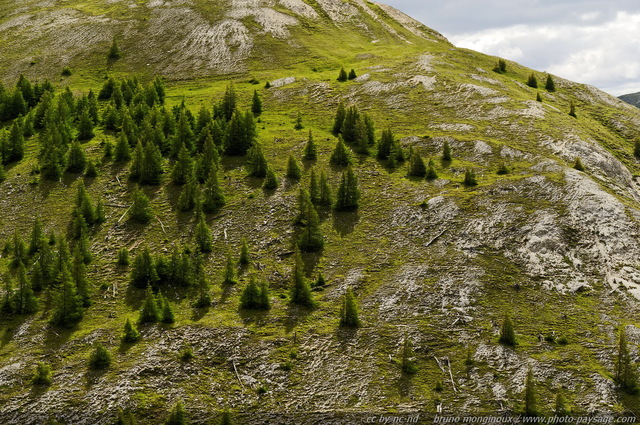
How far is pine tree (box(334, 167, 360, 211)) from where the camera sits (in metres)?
79.9

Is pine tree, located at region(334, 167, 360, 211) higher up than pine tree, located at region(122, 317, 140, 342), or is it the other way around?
pine tree, located at region(334, 167, 360, 211)

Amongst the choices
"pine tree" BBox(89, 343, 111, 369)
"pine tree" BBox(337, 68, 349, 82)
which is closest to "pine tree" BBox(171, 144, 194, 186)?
"pine tree" BBox(89, 343, 111, 369)

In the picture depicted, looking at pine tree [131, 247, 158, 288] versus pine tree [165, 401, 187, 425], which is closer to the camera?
pine tree [165, 401, 187, 425]

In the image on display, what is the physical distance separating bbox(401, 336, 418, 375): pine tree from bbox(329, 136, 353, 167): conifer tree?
41.7m

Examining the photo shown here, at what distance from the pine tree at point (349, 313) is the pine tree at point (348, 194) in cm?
2203

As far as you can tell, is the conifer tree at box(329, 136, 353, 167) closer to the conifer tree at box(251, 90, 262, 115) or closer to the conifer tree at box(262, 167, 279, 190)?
the conifer tree at box(262, 167, 279, 190)

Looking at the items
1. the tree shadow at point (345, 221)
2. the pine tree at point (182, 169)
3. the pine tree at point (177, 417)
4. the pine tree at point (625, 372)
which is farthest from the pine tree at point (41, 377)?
the pine tree at point (625, 372)

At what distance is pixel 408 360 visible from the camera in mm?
54375

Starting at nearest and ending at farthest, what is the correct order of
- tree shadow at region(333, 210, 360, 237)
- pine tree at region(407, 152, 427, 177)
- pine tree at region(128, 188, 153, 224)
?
tree shadow at region(333, 210, 360, 237), pine tree at region(128, 188, 153, 224), pine tree at region(407, 152, 427, 177)

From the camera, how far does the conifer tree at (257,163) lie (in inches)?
3472

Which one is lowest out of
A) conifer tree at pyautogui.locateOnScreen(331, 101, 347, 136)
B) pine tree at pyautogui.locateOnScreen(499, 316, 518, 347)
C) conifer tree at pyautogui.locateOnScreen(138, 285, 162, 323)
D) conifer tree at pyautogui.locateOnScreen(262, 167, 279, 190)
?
conifer tree at pyautogui.locateOnScreen(138, 285, 162, 323)

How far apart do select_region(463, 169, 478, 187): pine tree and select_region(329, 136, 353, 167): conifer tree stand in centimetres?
1951

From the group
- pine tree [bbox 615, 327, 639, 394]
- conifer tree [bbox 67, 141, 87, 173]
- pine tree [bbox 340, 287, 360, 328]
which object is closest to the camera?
pine tree [bbox 615, 327, 639, 394]

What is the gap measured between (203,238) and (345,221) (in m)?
20.7
